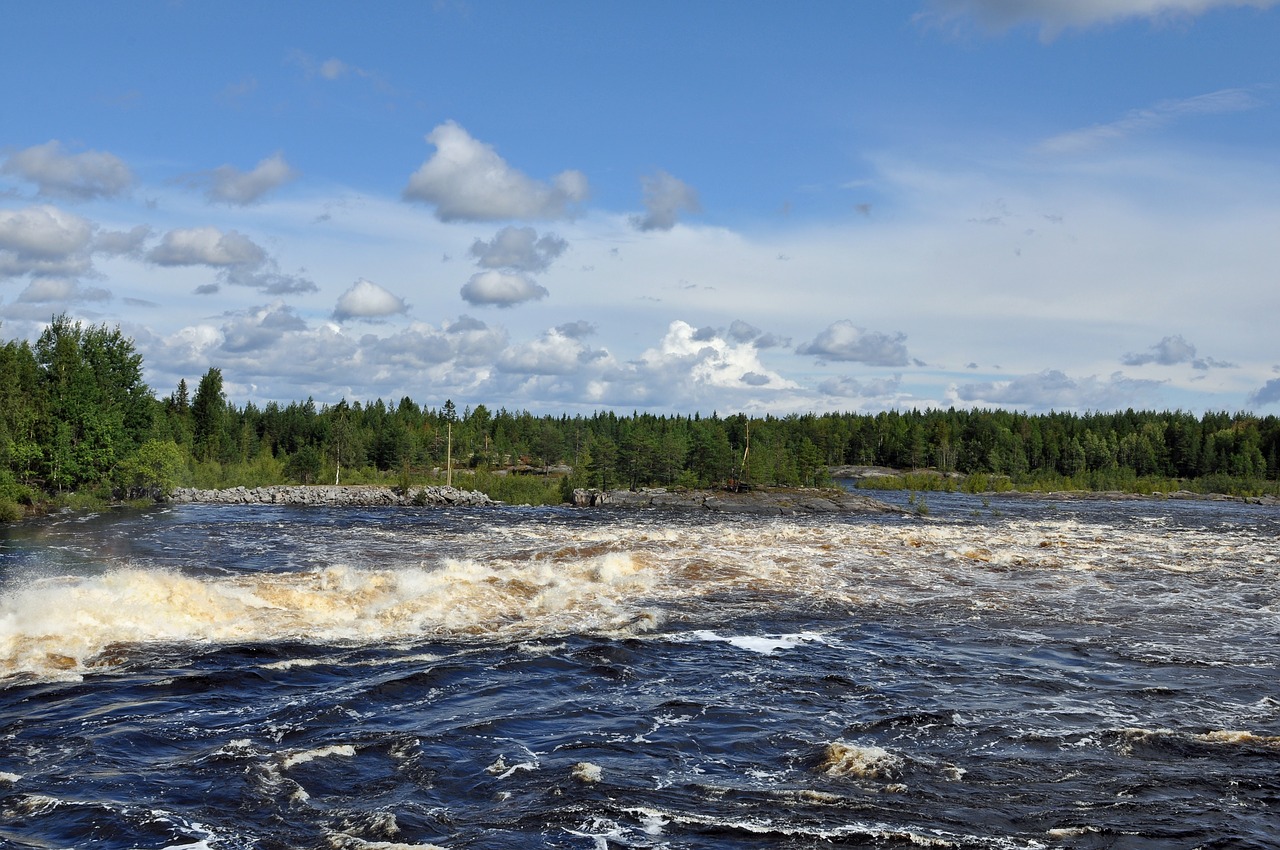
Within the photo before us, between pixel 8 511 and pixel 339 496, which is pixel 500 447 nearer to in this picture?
pixel 339 496

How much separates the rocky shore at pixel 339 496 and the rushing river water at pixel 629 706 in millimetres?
41327

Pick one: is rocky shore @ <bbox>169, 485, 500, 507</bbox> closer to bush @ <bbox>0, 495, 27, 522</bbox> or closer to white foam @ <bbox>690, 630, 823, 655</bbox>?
bush @ <bbox>0, 495, 27, 522</bbox>

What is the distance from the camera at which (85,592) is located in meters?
20.8

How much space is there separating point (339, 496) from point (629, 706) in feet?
215

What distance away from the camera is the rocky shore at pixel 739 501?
235 ft

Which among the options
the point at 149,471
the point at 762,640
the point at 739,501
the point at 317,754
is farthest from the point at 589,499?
the point at 317,754

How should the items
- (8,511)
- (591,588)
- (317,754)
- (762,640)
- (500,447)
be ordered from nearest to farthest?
(317,754) → (762,640) → (591,588) → (8,511) → (500,447)

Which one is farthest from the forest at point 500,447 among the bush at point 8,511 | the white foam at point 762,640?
the white foam at point 762,640

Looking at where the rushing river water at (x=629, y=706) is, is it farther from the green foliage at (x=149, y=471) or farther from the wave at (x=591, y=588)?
the green foliage at (x=149, y=471)

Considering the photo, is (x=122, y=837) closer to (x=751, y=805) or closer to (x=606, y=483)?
(x=751, y=805)

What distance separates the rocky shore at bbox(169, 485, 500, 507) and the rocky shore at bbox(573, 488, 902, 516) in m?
→ 10.1

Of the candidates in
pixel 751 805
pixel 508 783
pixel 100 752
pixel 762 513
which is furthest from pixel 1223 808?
pixel 762 513

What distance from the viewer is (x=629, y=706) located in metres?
15.0

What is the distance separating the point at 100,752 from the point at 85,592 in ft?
33.6
